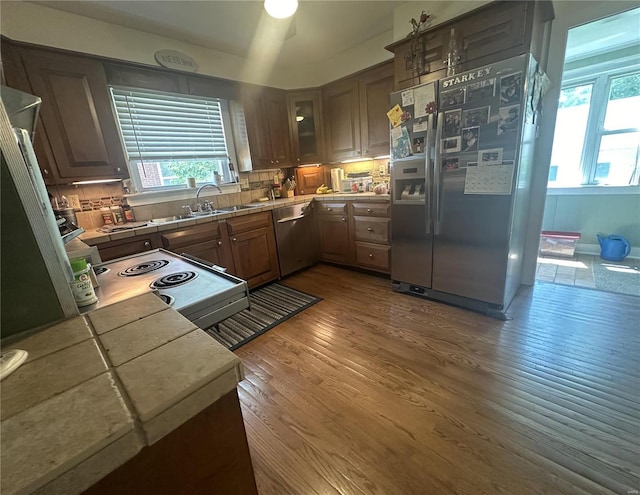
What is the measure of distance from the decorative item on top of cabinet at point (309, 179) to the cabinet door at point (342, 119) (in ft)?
1.05

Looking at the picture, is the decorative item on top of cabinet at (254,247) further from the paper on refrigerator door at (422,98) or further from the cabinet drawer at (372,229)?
the paper on refrigerator door at (422,98)

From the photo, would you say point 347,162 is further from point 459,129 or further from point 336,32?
point 459,129

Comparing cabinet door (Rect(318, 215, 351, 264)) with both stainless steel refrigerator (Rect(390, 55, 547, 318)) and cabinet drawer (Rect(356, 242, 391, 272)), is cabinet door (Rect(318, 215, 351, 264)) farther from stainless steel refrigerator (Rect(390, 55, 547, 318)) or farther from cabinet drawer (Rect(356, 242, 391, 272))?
stainless steel refrigerator (Rect(390, 55, 547, 318))

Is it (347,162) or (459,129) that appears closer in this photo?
(459,129)

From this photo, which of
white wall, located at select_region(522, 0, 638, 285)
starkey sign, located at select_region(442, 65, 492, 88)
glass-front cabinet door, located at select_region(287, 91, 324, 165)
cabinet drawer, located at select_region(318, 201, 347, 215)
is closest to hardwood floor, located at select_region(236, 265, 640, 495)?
white wall, located at select_region(522, 0, 638, 285)

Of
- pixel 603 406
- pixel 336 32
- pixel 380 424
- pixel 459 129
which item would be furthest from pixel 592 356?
pixel 336 32

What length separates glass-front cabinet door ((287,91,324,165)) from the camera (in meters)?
3.38

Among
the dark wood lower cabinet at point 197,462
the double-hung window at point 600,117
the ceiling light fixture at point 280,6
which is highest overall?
the ceiling light fixture at point 280,6

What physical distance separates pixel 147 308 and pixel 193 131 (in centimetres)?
276

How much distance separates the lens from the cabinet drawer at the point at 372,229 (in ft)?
9.17

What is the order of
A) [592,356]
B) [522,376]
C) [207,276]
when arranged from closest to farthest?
1. [207,276]
2. [522,376]
3. [592,356]

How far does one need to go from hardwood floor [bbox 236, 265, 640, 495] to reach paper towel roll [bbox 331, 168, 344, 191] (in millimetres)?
1899

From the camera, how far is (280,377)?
1702 millimetres

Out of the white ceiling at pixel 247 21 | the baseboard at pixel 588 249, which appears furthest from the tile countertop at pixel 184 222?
the baseboard at pixel 588 249
